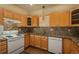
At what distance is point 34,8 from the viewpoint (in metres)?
1.30

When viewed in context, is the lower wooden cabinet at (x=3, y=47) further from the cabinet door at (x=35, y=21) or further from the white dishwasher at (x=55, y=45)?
the white dishwasher at (x=55, y=45)

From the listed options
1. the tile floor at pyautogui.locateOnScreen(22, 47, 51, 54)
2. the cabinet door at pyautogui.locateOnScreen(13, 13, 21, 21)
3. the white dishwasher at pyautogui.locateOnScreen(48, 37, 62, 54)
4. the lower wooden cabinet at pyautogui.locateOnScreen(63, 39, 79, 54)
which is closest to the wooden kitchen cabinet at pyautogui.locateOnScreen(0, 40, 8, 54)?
the tile floor at pyautogui.locateOnScreen(22, 47, 51, 54)

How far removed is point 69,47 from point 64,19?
45cm

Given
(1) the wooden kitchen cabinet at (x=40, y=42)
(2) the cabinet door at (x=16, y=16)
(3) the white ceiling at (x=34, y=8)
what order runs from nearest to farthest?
(3) the white ceiling at (x=34, y=8)
(2) the cabinet door at (x=16, y=16)
(1) the wooden kitchen cabinet at (x=40, y=42)

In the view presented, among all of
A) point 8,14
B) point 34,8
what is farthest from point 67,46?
point 8,14

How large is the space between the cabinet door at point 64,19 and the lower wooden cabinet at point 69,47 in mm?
264

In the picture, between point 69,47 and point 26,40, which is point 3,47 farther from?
point 69,47

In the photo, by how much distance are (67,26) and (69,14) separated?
19 cm

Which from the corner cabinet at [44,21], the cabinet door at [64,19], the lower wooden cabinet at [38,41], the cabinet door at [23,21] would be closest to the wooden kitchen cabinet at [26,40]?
the lower wooden cabinet at [38,41]

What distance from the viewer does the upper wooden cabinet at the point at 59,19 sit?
1345 mm

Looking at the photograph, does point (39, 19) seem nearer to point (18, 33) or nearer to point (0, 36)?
point (18, 33)

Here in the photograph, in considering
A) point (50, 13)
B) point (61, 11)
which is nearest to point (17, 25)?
point (50, 13)

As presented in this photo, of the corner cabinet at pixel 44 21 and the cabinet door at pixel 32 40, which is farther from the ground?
the corner cabinet at pixel 44 21
